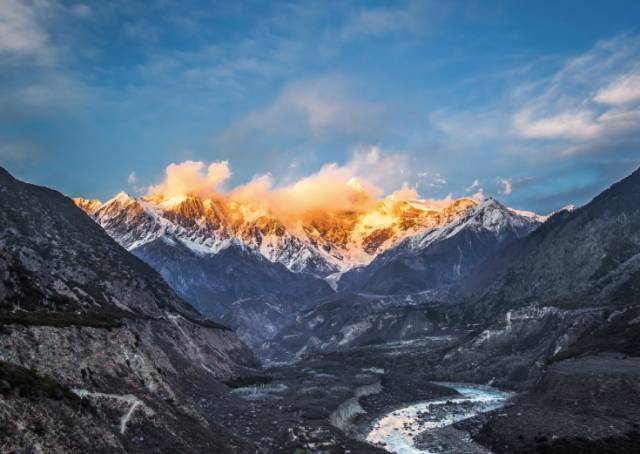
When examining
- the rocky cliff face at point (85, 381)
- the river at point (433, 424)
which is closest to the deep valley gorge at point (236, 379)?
the rocky cliff face at point (85, 381)

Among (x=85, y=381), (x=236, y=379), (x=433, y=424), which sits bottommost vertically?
(x=433, y=424)

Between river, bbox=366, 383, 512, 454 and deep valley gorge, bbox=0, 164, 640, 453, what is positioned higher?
deep valley gorge, bbox=0, 164, 640, 453

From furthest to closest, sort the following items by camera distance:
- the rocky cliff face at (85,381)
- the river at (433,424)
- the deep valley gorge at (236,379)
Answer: the river at (433,424), the deep valley gorge at (236,379), the rocky cliff face at (85,381)

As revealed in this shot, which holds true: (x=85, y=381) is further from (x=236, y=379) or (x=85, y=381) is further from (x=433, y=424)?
(x=236, y=379)

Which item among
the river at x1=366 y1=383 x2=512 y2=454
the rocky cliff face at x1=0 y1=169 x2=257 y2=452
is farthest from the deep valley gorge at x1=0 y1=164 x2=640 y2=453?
the river at x1=366 y1=383 x2=512 y2=454

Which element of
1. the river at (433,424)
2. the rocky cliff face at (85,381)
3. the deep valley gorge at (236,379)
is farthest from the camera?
the river at (433,424)

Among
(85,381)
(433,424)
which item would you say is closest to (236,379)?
(433,424)

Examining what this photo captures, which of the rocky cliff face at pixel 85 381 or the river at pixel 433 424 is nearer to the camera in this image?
the rocky cliff face at pixel 85 381

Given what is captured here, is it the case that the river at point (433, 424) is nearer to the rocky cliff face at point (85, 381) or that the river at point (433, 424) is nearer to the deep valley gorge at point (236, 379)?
the deep valley gorge at point (236, 379)

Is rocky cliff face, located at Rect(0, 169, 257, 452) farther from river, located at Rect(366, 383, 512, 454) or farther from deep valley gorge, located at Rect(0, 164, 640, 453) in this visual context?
river, located at Rect(366, 383, 512, 454)
